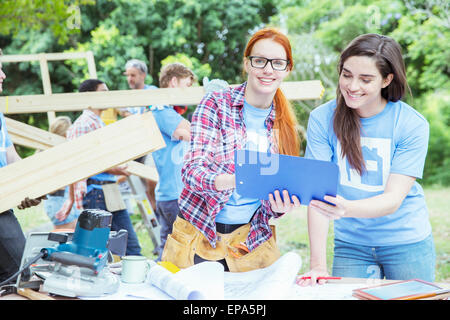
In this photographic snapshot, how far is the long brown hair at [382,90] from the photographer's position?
159 cm

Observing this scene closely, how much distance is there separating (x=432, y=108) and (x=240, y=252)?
9928 mm

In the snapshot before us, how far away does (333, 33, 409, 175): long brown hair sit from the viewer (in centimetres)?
159

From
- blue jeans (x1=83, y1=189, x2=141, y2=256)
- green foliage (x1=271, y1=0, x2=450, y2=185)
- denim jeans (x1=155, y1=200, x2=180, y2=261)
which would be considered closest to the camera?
denim jeans (x1=155, y1=200, x2=180, y2=261)

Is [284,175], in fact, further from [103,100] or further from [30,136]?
[30,136]

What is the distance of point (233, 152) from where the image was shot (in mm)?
1628

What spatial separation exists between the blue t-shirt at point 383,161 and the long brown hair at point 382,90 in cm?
3

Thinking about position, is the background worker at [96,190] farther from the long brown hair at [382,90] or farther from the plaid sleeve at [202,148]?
the long brown hair at [382,90]

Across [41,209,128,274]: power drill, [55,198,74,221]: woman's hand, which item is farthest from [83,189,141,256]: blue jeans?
[41,209,128,274]: power drill

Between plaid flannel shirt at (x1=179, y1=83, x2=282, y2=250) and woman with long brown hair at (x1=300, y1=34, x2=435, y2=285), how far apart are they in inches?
6.8

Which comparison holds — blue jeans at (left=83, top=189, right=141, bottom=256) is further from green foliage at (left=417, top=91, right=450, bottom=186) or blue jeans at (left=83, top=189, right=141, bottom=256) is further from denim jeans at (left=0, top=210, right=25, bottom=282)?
green foliage at (left=417, top=91, right=450, bottom=186)

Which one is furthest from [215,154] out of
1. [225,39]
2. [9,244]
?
[225,39]
